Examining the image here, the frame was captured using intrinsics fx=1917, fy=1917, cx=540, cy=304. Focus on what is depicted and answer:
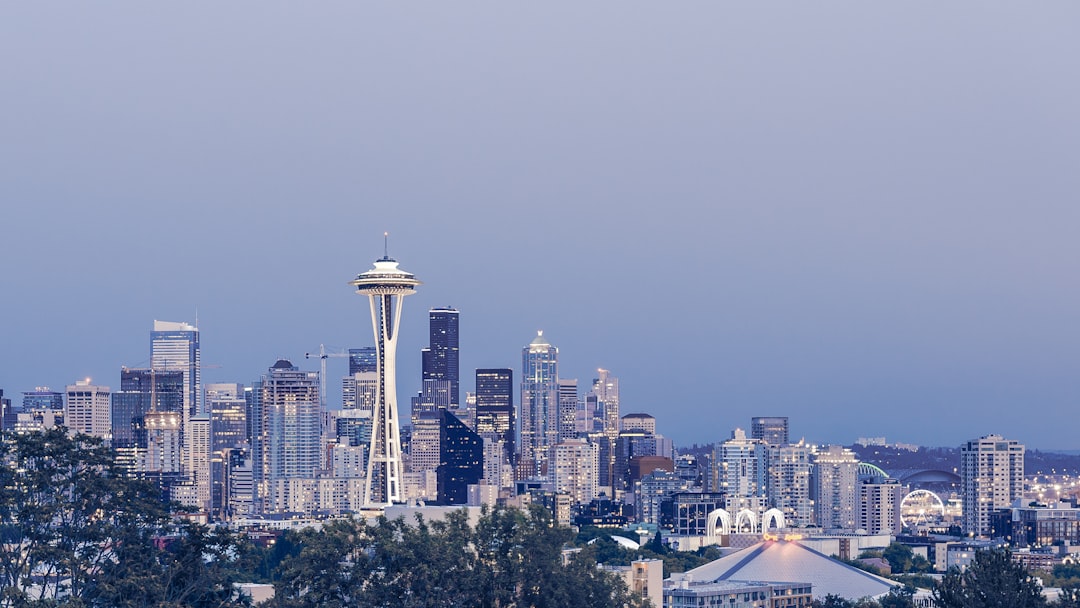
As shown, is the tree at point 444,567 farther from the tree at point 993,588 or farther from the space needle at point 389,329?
the space needle at point 389,329

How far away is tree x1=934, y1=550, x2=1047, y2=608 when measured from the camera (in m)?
43.4

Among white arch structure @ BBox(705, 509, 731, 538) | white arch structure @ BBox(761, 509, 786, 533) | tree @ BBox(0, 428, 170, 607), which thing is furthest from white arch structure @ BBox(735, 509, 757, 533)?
tree @ BBox(0, 428, 170, 607)

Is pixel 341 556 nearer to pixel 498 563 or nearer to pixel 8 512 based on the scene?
pixel 498 563

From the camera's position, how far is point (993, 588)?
43.8m

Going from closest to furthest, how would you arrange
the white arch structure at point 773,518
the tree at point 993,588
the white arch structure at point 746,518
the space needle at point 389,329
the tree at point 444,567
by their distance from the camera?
1. the tree at point 444,567
2. the tree at point 993,588
3. the space needle at point 389,329
4. the white arch structure at point 773,518
5. the white arch structure at point 746,518

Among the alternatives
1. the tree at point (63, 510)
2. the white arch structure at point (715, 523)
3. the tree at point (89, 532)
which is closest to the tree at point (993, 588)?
the tree at point (89, 532)

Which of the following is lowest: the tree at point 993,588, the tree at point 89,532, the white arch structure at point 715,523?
the white arch structure at point 715,523

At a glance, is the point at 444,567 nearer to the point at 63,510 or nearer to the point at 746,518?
the point at 63,510

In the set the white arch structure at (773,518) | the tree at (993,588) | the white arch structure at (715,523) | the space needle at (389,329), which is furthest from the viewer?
the white arch structure at (715,523)

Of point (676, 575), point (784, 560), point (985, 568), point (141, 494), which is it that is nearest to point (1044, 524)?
point (784, 560)

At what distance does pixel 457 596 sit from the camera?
4297cm

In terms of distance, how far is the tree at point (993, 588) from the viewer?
142 ft

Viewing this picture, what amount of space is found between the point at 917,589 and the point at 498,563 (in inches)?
2897

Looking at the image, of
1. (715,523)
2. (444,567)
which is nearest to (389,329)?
(715,523)
